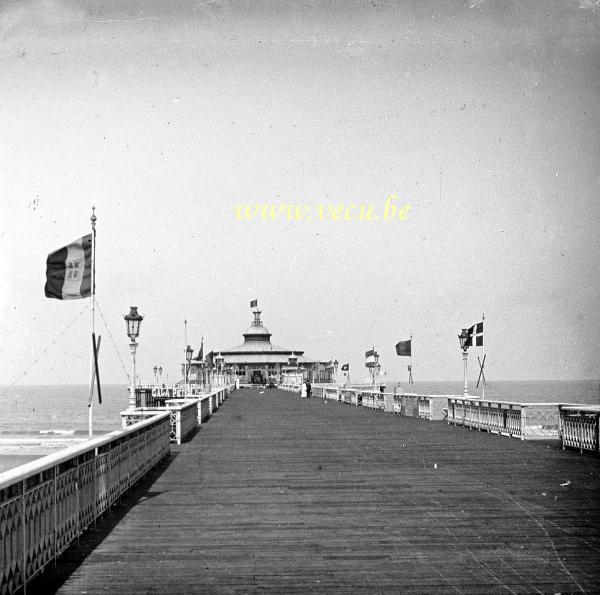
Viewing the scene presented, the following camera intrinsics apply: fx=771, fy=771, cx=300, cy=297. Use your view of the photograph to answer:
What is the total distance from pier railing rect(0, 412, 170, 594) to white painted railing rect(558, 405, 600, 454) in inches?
372

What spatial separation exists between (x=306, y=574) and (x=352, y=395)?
40279 millimetres

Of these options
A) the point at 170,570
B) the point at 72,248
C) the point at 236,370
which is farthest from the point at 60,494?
the point at 236,370

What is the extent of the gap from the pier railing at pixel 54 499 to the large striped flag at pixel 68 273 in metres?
2.57

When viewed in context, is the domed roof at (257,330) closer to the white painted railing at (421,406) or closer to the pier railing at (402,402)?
the pier railing at (402,402)

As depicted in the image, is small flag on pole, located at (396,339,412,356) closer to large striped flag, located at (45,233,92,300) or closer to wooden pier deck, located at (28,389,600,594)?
wooden pier deck, located at (28,389,600,594)

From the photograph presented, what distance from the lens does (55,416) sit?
134 metres

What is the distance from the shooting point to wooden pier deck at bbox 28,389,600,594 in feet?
20.9

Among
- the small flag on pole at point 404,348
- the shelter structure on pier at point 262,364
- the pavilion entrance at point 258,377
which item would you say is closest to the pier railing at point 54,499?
the small flag on pole at point 404,348

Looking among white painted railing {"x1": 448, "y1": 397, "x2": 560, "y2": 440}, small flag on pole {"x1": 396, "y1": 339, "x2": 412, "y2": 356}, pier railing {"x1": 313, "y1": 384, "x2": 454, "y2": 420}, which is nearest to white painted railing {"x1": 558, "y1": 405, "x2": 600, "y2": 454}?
white painted railing {"x1": 448, "y1": 397, "x2": 560, "y2": 440}

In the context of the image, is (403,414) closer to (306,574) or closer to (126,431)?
(126,431)

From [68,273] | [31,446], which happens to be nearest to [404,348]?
[68,273]

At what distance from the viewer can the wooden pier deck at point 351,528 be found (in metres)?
6.37

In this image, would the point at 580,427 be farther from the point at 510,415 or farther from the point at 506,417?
the point at 506,417

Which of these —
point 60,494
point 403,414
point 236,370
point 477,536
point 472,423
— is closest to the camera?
point 60,494
